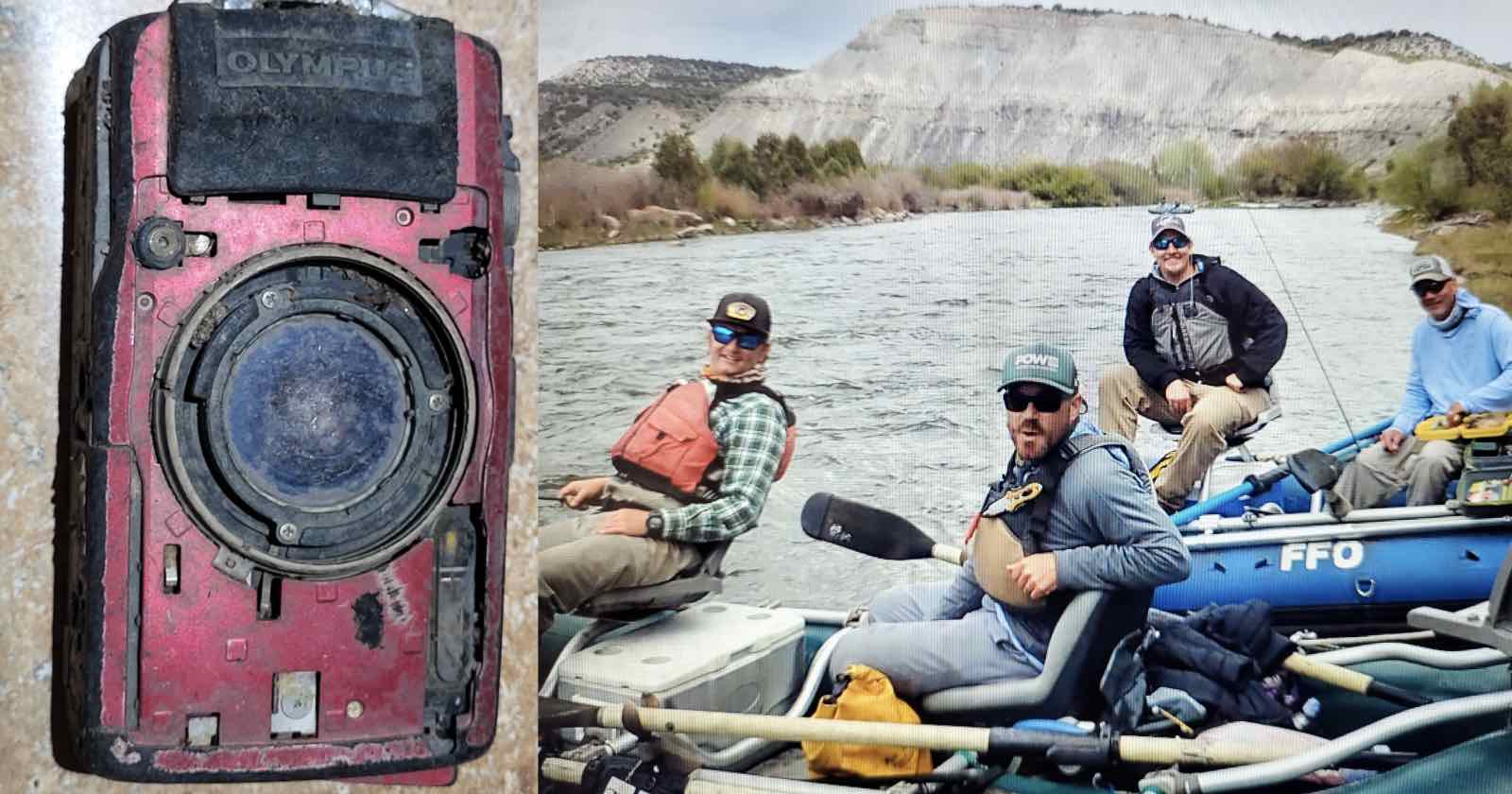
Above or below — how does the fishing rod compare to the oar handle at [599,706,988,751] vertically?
above

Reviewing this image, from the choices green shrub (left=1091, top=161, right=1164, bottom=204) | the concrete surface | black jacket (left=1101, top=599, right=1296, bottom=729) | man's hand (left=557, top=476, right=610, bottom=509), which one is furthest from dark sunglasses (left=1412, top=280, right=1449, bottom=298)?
the concrete surface

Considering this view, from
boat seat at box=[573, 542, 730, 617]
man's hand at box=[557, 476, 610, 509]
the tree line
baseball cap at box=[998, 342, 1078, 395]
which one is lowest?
boat seat at box=[573, 542, 730, 617]

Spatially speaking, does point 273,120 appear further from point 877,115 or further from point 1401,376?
point 1401,376

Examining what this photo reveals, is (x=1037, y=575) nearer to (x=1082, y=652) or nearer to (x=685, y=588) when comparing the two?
(x=1082, y=652)

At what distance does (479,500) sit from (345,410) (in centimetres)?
21

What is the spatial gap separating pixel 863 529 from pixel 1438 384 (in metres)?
0.78

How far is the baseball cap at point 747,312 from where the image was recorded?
215 centimetres

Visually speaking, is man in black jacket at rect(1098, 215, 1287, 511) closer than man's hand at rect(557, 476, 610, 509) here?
Yes

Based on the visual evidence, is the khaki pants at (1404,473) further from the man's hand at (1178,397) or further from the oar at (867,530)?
the oar at (867,530)

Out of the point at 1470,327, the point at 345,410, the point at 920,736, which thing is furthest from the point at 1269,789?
the point at 345,410

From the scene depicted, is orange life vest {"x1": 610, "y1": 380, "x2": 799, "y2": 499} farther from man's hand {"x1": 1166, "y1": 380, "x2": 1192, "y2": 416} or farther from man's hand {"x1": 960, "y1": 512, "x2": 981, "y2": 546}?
man's hand {"x1": 1166, "y1": 380, "x2": 1192, "y2": 416}

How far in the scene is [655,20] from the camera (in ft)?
7.04

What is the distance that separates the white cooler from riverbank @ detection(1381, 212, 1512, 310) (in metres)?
0.99

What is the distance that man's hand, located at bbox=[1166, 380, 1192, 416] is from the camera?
6.59 ft
